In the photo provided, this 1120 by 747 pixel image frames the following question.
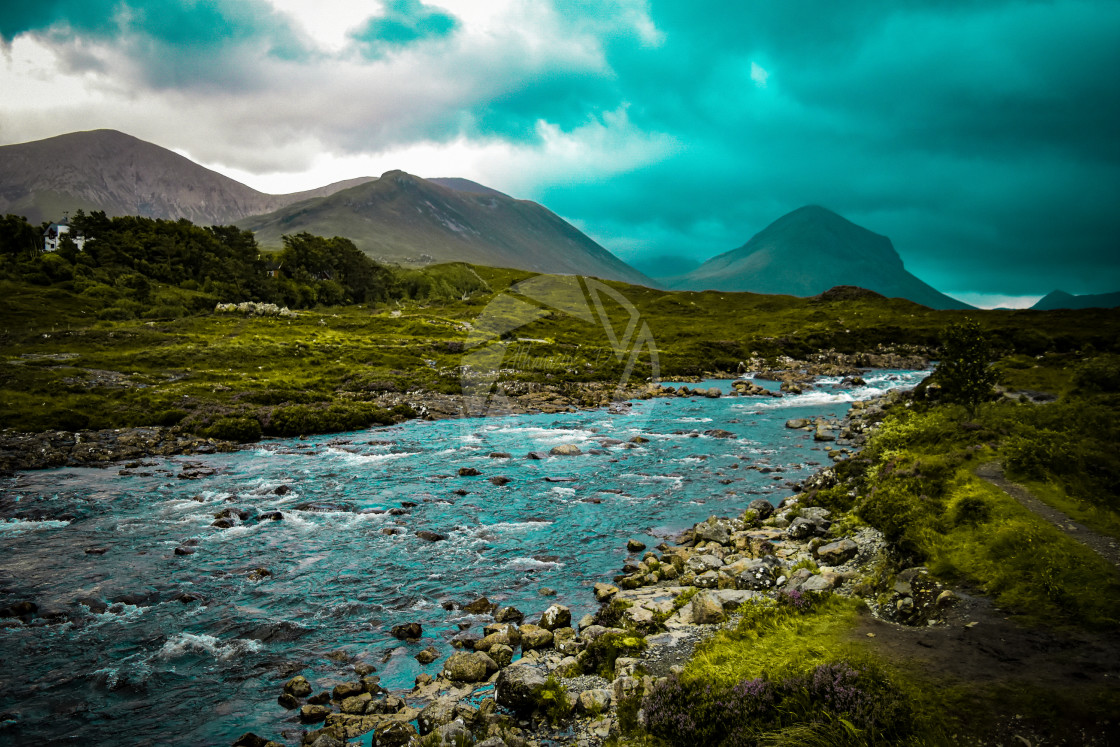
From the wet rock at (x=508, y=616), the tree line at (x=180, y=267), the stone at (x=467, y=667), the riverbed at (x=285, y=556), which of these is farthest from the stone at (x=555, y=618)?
the tree line at (x=180, y=267)

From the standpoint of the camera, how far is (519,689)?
28.3ft

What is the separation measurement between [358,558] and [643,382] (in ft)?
157

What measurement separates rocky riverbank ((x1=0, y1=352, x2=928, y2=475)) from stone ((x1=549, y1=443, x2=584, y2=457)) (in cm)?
1371

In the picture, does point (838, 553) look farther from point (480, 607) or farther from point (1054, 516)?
point (480, 607)

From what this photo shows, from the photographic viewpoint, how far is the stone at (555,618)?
11.3m

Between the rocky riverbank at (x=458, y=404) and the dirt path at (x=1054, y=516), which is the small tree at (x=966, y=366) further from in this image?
the rocky riverbank at (x=458, y=404)

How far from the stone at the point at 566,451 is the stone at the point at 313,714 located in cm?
2014

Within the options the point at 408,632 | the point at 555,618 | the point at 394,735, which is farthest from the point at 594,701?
the point at 408,632

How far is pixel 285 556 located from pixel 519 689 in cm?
1030

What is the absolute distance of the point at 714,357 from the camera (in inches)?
2859

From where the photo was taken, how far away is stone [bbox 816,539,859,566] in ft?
41.0


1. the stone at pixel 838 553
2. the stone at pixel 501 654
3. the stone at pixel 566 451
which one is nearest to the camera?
the stone at pixel 501 654

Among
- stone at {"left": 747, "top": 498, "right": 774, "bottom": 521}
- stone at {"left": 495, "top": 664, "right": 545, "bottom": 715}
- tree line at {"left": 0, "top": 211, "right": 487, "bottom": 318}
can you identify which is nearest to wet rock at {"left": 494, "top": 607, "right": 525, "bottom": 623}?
stone at {"left": 495, "top": 664, "right": 545, "bottom": 715}

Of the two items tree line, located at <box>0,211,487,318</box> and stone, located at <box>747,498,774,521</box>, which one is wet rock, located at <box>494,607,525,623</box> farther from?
tree line, located at <box>0,211,487,318</box>
